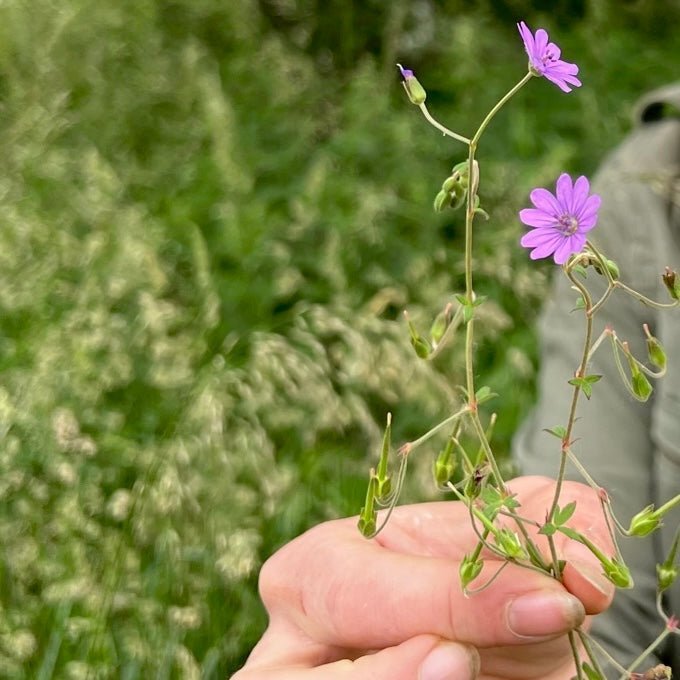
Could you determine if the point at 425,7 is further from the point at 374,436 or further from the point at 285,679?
the point at 285,679

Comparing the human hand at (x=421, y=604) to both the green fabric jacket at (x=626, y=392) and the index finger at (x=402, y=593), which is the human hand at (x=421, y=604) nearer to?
the index finger at (x=402, y=593)

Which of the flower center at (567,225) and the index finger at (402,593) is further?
the index finger at (402,593)

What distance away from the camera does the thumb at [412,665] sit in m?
0.53

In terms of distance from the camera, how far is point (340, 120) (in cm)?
224

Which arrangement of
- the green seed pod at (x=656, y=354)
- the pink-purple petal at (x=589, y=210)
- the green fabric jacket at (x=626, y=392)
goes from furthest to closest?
the green fabric jacket at (x=626, y=392), the green seed pod at (x=656, y=354), the pink-purple petal at (x=589, y=210)

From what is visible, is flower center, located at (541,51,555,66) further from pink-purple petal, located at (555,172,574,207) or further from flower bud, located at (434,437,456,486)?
flower bud, located at (434,437,456,486)

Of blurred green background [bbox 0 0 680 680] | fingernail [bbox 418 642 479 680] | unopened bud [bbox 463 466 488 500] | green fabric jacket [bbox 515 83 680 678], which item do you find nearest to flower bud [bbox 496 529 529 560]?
unopened bud [bbox 463 466 488 500]

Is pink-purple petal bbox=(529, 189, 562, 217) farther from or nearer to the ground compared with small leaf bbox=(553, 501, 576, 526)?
farther from the ground

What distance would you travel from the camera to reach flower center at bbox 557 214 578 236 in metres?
0.39

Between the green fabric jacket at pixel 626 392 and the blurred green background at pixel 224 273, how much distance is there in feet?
0.39

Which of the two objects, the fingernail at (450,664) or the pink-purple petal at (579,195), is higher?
the pink-purple petal at (579,195)

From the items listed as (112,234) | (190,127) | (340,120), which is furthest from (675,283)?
(340,120)

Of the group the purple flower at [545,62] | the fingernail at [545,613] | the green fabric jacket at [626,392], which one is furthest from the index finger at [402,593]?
the green fabric jacket at [626,392]

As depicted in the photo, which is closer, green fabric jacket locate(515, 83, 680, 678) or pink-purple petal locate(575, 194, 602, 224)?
pink-purple petal locate(575, 194, 602, 224)
